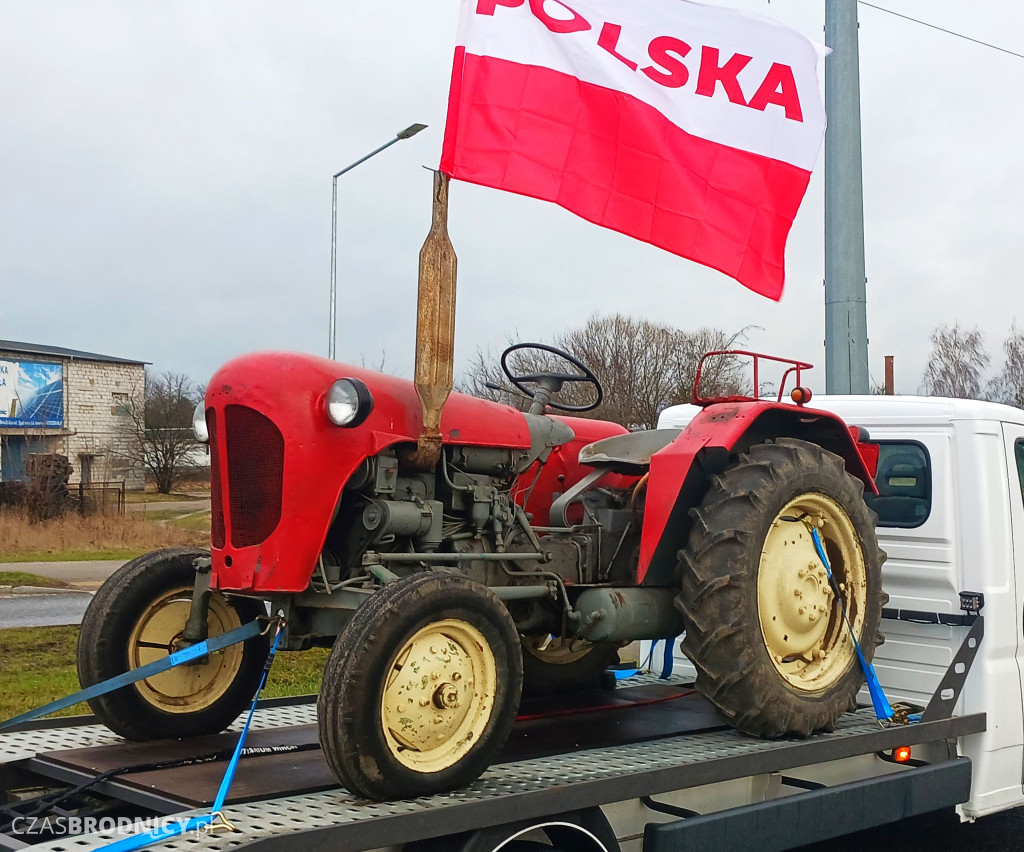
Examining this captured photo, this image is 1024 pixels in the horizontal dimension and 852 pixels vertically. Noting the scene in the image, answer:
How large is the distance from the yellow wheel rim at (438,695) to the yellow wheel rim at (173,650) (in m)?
1.22

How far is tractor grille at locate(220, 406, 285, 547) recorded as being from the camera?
367 centimetres

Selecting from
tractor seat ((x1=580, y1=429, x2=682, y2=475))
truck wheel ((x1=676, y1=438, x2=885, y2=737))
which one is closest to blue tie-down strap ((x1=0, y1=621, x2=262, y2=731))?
truck wheel ((x1=676, y1=438, x2=885, y2=737))

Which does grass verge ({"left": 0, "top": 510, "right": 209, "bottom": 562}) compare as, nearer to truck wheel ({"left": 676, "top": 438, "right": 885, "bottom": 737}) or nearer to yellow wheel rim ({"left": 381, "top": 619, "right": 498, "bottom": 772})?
truck wheel ({"left": 676, "top": 438, "right": 885, "bottom": 737})

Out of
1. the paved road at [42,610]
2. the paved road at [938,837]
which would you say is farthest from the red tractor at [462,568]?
the paved road at [42,610]

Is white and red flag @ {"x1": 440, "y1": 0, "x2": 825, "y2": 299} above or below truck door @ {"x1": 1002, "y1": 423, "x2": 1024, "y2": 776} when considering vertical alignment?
above

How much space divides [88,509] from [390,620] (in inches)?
888

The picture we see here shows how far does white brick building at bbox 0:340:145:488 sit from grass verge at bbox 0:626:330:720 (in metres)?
32.4

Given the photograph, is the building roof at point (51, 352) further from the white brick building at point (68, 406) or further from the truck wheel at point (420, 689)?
the truck wheel at point (420, 689)

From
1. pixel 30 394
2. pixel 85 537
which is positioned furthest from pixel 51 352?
pixel 85 537

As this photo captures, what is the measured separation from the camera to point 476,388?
21.2m

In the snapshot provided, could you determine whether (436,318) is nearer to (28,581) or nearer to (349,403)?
(349,403)

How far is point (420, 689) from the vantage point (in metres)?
3.19

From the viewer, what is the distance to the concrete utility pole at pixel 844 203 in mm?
8344

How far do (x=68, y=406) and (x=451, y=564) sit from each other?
44.7 meters
